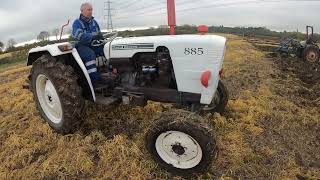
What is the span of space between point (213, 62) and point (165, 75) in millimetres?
819

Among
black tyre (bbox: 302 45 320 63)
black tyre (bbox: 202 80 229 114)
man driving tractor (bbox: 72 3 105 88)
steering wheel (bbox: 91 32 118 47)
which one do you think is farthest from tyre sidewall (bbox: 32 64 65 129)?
black tyre (bbox: 302 45 320 63)

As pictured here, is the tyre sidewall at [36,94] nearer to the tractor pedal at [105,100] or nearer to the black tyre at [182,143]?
the tractor pedal at [105,100]

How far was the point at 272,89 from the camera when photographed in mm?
8867

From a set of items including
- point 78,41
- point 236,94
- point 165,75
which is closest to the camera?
point 165,75

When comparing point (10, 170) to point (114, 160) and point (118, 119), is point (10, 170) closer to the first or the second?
point (114, 160)

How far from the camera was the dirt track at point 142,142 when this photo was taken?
4.93m

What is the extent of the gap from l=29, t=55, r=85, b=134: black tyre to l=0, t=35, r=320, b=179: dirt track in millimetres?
254

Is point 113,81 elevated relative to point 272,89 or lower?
elevated

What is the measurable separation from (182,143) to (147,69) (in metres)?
1.38

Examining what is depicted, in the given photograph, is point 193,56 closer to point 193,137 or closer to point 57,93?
point 193,137

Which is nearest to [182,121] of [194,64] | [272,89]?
[194,64]

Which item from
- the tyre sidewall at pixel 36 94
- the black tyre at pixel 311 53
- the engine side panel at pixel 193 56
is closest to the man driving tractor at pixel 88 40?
the tyre sidewall at pixel 36 94

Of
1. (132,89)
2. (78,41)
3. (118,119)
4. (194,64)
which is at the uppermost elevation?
(78,41)

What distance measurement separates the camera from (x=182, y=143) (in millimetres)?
4691
